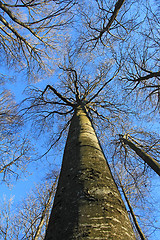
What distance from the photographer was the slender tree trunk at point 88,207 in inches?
29.4

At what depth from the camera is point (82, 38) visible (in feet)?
15.6

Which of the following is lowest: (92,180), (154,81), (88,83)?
(92,180)

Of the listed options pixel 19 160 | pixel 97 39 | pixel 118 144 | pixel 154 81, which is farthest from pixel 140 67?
pixel 19 160

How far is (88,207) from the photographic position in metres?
0.86

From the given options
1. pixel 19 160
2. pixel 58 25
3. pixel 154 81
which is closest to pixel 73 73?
pixel 58 25

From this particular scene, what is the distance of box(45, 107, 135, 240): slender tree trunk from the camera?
2.45ft

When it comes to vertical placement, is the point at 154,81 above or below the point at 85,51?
below

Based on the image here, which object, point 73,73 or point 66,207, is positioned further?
point 73,73

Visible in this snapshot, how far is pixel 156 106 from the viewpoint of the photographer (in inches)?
226

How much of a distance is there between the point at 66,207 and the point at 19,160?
666 cm

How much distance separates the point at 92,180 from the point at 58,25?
13.9ft

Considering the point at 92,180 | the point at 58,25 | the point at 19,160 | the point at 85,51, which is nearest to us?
the point at 92,180

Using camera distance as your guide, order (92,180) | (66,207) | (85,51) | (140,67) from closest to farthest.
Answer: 1. (66,207)
2. (92,180)
3. (140,67)
4. (85,51)

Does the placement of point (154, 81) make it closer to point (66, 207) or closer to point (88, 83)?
point (88, 83)
